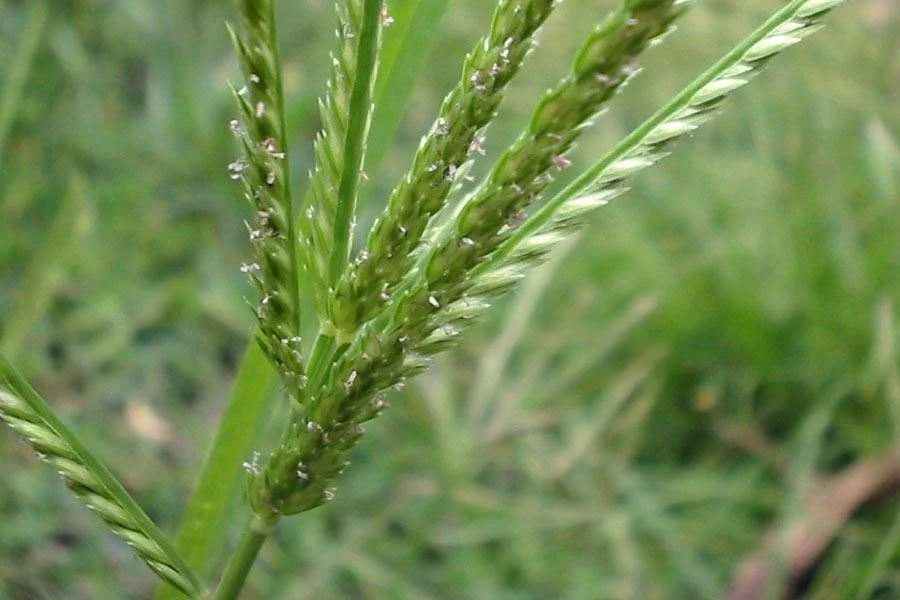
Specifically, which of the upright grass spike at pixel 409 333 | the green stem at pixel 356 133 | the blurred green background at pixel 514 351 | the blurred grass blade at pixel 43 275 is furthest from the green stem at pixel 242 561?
the blurred grass blade at pixel 43 275

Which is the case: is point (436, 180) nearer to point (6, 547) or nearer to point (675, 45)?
point (6, 547)

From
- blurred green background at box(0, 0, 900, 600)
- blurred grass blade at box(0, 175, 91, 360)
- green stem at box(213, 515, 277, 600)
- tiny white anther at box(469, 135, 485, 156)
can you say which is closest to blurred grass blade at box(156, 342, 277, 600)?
green stem at box(213, 515, 277, 600)

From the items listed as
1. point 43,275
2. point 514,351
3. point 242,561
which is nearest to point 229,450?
point 242,561

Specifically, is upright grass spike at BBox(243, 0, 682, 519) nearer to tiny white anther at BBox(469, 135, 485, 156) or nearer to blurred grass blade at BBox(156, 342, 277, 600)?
tiny white anther at BBox(469, 135, 485, 156)

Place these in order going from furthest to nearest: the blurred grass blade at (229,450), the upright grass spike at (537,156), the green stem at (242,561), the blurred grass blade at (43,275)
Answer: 1. the blurred grass blade at (43,275)
2. the blurred grass blade at (229,450)
3. the green stem at (242,561)
4. the upright grass spike at (537,156)

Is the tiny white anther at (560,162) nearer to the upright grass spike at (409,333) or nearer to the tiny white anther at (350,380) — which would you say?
the upright grass spike at (409,333)

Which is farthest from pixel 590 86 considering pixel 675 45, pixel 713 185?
pixel 675 45
